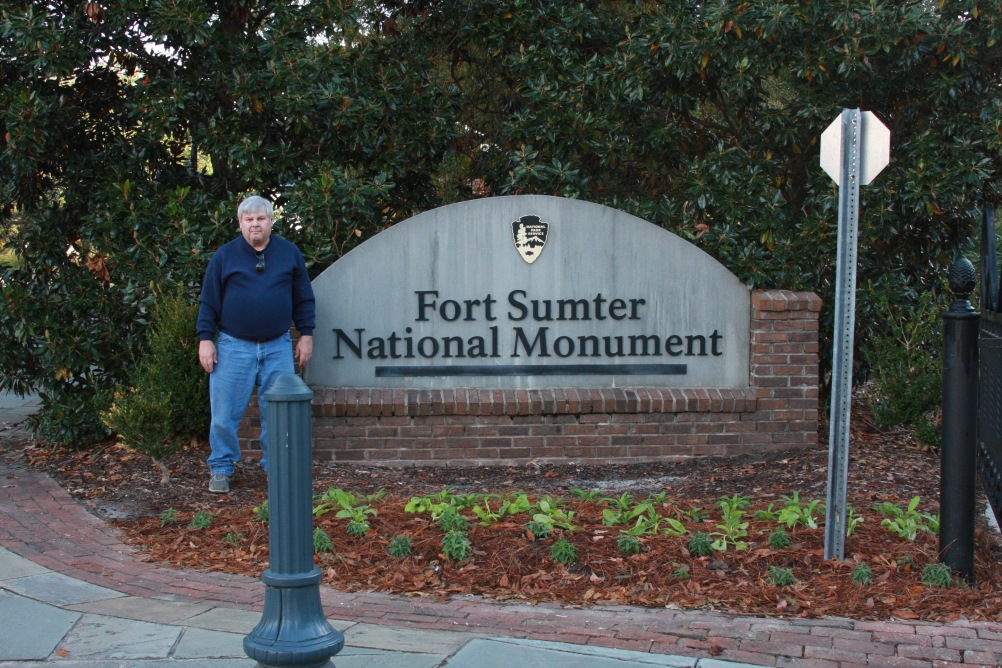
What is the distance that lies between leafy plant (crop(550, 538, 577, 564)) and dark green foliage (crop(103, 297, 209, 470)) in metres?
2.85

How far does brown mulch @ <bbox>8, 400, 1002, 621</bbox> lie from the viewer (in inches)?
184

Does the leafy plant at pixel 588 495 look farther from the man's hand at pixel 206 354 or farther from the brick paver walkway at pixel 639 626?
the man's hand at pixel 206 354

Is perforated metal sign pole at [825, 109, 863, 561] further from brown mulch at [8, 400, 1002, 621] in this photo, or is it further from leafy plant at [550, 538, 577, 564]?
leafy plant at [550, 538, 577, 564]

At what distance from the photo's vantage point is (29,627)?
441cm

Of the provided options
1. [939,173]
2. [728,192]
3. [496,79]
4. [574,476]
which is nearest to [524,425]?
[574,476]

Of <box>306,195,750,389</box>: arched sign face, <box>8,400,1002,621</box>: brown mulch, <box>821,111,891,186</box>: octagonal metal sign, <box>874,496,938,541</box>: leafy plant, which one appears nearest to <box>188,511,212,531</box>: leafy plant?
<box>8,400,1002,621</box>: brown mulch

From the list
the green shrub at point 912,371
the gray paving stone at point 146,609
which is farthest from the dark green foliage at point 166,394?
the green shrub at point 912,371

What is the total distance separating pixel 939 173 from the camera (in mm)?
8141

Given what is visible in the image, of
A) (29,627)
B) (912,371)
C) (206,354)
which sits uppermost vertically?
(206,354)

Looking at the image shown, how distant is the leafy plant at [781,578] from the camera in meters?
4.72

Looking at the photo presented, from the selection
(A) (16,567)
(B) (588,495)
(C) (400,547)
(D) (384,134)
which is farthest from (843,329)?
(D) (384,134)

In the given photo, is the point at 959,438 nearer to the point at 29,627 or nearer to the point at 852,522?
the point at 852,522

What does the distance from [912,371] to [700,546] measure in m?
3.56

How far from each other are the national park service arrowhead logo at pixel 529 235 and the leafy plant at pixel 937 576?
3582 millimetres
